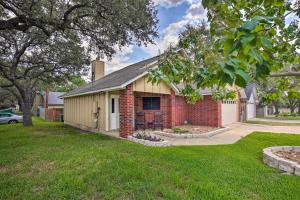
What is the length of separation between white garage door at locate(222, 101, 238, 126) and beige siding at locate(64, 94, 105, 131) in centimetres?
942

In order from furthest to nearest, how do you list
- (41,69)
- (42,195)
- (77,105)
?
(41,69)
(77,105)
(42,195)

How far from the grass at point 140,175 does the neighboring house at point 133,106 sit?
3568 millimetres

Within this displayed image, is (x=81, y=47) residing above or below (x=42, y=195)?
above

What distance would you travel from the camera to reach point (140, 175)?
5.01 m

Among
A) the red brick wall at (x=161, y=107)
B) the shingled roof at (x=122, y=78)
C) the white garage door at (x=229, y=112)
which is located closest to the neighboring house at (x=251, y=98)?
the white garage door at (x=229, y=112)

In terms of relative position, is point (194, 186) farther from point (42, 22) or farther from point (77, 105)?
point (77, 105)

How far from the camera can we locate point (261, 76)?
142cm

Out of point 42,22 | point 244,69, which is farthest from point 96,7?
point 244,69

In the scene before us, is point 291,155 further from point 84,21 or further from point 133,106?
point 84,21

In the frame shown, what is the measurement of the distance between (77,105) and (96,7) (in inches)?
425

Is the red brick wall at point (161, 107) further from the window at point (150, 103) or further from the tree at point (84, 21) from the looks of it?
the tree at point (84, 21)

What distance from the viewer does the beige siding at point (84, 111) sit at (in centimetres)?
1253

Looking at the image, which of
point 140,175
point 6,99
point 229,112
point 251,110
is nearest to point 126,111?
point 140,175

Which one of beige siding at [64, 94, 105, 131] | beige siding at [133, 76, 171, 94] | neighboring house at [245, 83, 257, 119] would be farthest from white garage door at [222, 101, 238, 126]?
beige siding at [64, 94, 105, 131]
